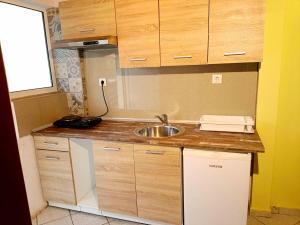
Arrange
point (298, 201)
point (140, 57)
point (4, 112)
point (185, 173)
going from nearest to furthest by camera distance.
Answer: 1. point (4, 112)
2. point (185, 173)
3. point (140, 57)
4. point (298, 201)

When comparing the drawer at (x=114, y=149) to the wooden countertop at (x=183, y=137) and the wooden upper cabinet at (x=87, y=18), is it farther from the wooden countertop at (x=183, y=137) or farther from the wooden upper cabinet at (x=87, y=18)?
the wooden upper cabinet at (x=87, y=18)

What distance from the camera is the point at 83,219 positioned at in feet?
7.07

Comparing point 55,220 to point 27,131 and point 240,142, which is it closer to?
point 27,131

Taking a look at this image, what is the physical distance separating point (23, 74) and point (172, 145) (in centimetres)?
174

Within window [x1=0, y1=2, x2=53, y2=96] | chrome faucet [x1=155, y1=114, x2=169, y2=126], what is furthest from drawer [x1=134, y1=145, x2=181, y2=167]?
window [x1=0, y1=2, x2=53, y2=96]

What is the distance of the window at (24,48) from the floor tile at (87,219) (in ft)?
4.58

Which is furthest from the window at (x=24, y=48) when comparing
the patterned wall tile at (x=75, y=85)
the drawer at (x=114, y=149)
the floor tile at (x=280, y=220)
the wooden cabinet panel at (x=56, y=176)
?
the floor tile at (x=280, y=220)

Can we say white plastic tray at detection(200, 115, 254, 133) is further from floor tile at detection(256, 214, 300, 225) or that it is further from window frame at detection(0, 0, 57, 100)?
window frame at detection(0, 0, 57, 100)

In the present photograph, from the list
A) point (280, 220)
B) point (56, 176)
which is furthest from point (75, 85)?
point (280, 220)

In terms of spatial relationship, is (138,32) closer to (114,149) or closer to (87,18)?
(87,18)

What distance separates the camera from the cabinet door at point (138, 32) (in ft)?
6.06

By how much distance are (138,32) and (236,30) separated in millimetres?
796

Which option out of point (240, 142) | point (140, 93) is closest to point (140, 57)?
point (140, 93)

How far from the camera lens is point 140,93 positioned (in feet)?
7.78
